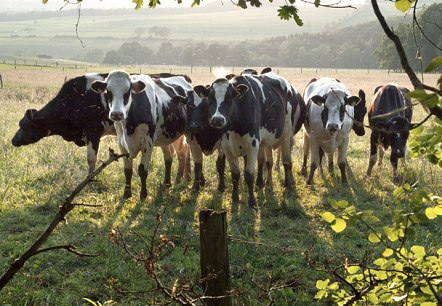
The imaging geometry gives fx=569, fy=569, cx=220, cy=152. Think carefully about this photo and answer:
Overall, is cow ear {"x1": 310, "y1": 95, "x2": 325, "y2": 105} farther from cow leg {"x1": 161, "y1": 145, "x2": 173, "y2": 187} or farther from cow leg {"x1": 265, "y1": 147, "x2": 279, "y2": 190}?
cow leg {"x1": 161, "y1": 145, "x2": 173, "y2": 187}

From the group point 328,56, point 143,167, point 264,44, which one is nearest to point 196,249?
point 143,167

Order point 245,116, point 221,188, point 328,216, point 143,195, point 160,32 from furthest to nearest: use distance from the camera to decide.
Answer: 1. point 160,32
2. point 221,188
3. point 143,195
4. point 245,116
5. point 328,216

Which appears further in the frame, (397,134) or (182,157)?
(182,157)

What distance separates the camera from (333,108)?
989 cm

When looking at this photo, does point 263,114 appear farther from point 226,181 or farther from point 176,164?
point 176,164

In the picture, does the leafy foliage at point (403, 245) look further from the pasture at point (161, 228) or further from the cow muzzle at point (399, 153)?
the cow muzzle at point (399, 153)

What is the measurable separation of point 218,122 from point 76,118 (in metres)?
3.28

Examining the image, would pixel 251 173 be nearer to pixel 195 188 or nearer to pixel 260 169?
pixel 260 169

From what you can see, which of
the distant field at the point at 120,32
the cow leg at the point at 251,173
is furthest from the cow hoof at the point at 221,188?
the distant field at the point at 120,32

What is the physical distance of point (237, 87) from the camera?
346 inches

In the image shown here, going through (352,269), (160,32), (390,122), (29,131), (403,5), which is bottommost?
(160,32)

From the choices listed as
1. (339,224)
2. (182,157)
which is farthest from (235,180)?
(339,224)

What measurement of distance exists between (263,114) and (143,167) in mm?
2156

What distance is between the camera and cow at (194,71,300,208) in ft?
28.3
